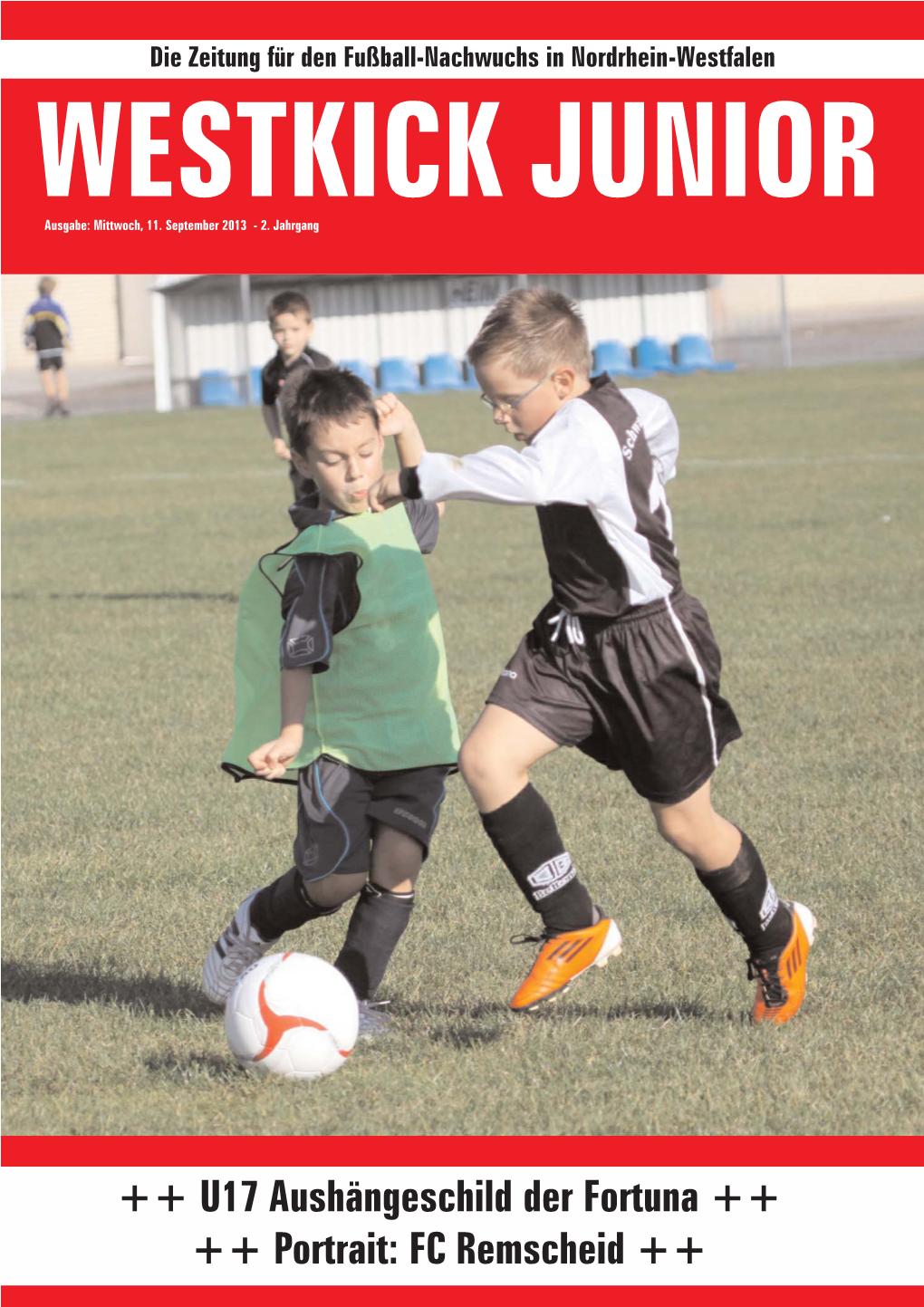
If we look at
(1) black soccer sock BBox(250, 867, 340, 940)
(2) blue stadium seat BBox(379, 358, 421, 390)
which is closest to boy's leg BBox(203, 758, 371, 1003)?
(1) black soccer sock BBox(250, 867, 340, 940)

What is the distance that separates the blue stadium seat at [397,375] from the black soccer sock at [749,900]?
3477 centimetres

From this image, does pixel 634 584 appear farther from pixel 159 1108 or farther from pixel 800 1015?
pixel 159 1108

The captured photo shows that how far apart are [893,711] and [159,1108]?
4669mm

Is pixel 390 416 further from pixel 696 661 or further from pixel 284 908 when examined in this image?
pixel 284 908

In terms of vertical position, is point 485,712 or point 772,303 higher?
point 772,303

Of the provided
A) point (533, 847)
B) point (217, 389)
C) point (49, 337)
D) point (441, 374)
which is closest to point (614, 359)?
point (441, 374)

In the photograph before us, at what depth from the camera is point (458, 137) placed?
300 inches

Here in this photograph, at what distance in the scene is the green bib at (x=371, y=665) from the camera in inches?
164

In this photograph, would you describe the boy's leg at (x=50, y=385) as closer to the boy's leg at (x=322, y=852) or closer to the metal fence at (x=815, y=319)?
the metal fence at (x=815, y=319)

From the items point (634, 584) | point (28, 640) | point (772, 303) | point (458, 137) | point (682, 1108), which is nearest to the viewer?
point (682, 1108)

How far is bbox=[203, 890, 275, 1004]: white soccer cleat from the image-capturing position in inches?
173

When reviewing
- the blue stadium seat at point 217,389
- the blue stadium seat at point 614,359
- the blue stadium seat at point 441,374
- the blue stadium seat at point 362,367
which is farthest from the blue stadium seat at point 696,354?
the blue stadium seat at point 217,389

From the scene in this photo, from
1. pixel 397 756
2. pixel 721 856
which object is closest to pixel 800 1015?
pixel 721 856

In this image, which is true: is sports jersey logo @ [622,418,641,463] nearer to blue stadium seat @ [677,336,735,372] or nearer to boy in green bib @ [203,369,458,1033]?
boy in green bib @ [203,369,458,1033]
